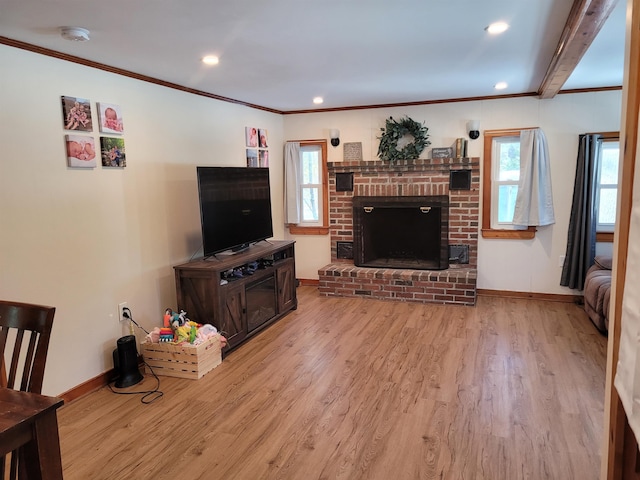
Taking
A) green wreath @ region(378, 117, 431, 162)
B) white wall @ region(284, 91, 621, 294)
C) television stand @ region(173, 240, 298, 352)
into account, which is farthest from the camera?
green wreath @ region(378, 117, 431, 162)

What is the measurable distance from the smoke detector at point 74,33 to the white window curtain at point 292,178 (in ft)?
11.2

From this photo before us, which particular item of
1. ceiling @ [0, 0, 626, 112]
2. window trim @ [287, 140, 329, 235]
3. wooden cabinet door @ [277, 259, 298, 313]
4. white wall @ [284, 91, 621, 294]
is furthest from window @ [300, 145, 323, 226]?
ceiling @ [0, 0, 626, 112]

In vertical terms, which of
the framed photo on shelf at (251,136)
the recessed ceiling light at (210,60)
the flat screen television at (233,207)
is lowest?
the flat screen television at (233,207)

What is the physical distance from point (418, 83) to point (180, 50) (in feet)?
7.36

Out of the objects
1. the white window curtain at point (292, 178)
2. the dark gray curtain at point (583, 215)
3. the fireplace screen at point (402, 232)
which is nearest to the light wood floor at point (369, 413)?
the dark gray curtain at point (583, 215)

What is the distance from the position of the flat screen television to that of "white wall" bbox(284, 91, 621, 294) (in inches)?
62.2

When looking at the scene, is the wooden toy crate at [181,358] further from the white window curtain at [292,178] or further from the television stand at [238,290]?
the white window curtain at [292,178]

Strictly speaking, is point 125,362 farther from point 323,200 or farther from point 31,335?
point 323,200

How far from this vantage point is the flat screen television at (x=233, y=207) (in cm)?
371

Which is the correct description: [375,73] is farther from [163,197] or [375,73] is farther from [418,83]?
[163,197]

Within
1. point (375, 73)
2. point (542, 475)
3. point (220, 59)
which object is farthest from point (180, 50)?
point (542, 475)

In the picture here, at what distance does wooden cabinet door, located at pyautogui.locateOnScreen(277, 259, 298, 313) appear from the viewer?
4.62 metres

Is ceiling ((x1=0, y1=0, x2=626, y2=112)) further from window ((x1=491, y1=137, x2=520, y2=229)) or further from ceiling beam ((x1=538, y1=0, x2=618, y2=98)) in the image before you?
window ((x1=491, y1=137, x2=520, y2=229))

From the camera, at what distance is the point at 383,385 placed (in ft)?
10.2
